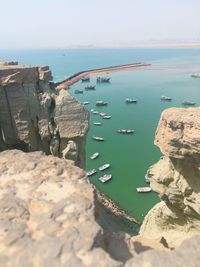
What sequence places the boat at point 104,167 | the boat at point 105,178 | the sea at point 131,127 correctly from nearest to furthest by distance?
the sea at point 131,127 < the boat at point 105,178 < the boat at point 104,167

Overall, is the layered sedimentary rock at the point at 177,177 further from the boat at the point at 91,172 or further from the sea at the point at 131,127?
the boat at the point at 91,172

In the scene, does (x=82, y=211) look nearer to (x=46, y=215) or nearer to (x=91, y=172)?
(x=46, y=215)

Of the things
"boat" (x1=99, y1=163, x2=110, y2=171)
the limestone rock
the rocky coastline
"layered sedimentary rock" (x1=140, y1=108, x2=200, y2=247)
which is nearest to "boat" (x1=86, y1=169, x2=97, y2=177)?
"boat" (x1=99, y1=163, x2=110, y2=171)

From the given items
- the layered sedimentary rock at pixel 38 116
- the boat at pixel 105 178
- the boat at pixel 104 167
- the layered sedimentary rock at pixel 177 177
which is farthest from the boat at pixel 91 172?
the layered sedimentary rock at pixel 177 177

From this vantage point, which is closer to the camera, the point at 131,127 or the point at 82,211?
the point at 82,211

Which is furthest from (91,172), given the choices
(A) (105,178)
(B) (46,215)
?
(B) (46,215)

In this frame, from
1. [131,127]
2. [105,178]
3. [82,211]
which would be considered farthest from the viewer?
[131,127]
